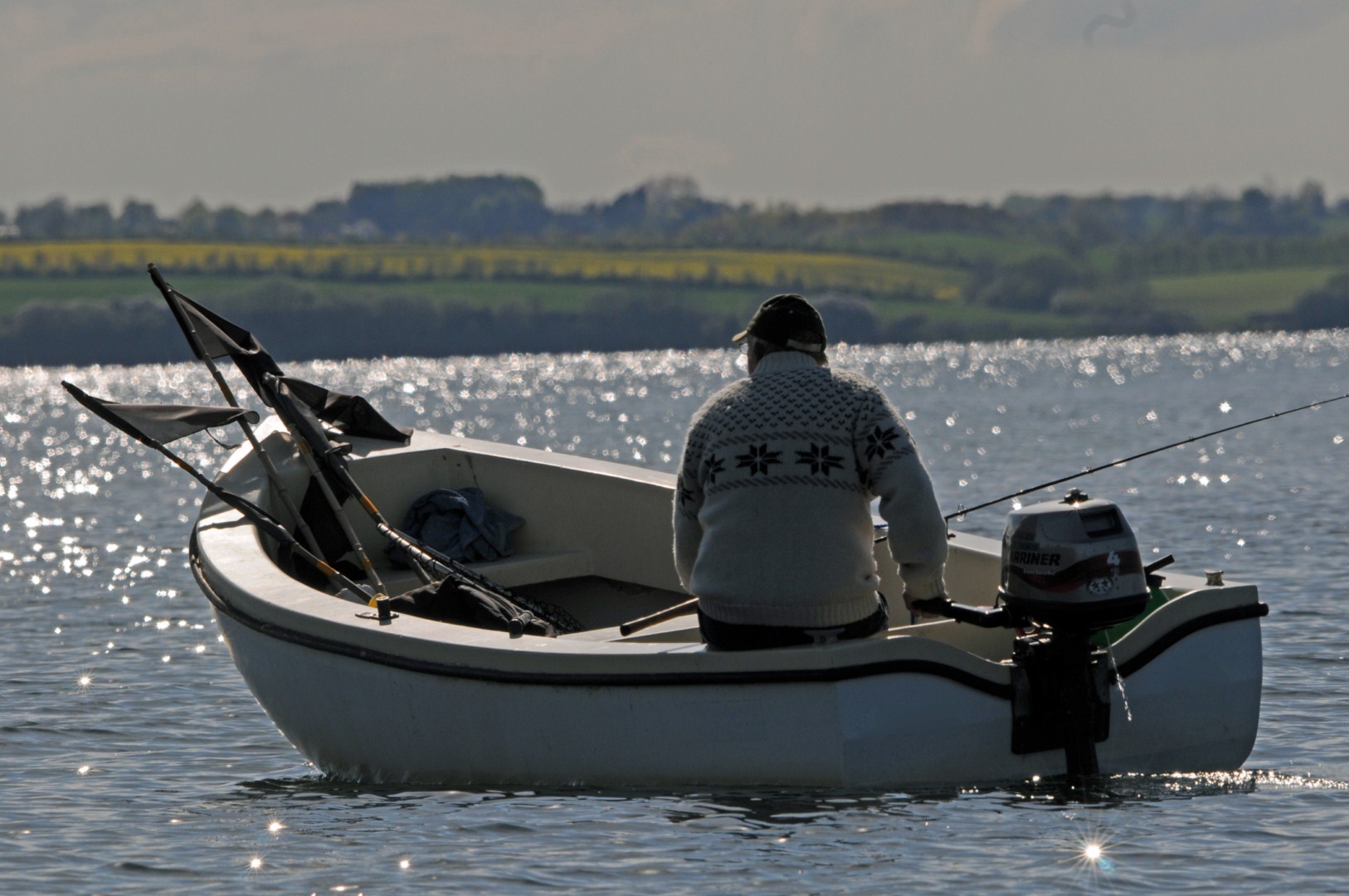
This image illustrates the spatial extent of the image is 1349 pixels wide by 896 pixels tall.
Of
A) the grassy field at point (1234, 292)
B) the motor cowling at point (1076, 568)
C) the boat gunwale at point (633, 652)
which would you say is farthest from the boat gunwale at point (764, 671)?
the grassy field at point (1234, 292)

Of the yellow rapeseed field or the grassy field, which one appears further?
the yellow rapeseed field

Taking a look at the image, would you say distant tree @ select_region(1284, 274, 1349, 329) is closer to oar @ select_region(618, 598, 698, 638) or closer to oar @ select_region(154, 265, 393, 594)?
oar @ select_region(154, 265, 393, 594)

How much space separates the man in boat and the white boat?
0.16m

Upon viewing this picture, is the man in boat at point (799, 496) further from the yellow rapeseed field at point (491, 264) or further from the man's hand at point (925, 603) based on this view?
the yellow rapeseed field at point (491, 264)

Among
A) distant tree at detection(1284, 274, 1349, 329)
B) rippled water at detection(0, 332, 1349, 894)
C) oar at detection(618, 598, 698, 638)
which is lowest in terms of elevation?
rippled water at detection(0, 332, 1349, 894)

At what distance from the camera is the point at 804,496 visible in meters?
6.16

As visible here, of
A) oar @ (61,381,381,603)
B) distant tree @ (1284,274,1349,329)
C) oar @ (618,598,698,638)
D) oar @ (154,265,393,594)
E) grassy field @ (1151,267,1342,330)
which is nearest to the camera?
oar @ (618,598,698,638)

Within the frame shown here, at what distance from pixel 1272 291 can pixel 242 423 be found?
467ft

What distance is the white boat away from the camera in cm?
621

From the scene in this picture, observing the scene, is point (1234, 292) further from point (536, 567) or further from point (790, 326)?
point (790, 326)

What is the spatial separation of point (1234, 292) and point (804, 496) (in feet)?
473

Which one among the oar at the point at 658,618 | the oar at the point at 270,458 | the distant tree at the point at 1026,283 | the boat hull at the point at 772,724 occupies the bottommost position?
the boat hull at the point at 772,724

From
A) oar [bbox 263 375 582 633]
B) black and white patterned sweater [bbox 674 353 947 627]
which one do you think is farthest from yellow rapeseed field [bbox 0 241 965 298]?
black and white patterned sweater [bbox 674 353 947 627]

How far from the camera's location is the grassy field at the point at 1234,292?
140500 millimetres
